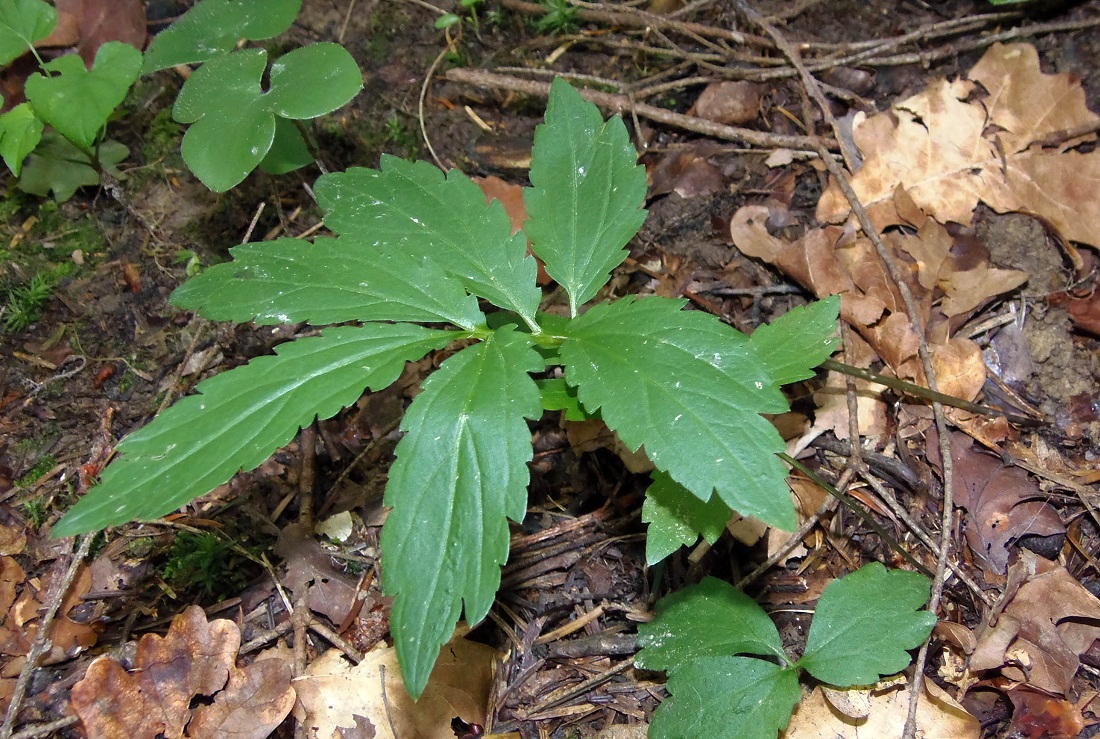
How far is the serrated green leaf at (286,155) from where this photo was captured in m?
3.08

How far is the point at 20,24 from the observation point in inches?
122

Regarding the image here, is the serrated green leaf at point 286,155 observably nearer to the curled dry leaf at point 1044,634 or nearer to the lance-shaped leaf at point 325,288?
the lance-shaped leaf at point 325,288

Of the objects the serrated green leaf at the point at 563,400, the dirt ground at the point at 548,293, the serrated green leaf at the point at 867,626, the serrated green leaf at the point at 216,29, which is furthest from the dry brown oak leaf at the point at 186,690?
the serrated green leaf at the point at 216,29

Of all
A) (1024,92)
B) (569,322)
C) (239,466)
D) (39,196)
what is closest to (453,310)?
(569,322)

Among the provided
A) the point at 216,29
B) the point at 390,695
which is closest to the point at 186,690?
the point at 390,695

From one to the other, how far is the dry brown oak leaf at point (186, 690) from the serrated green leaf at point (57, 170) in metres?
2.07

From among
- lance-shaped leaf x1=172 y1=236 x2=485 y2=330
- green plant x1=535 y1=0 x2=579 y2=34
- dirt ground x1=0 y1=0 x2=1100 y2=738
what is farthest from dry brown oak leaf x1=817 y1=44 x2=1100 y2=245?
lance-shaped leaf x1=172 y1=236 x2=485 y2=330

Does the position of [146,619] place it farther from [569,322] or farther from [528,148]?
[528,148]

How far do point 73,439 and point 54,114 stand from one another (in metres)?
1.29

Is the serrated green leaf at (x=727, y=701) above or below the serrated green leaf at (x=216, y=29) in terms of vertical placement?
below

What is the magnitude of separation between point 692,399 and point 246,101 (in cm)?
213

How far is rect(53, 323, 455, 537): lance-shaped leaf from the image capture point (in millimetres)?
1755

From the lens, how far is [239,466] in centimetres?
180

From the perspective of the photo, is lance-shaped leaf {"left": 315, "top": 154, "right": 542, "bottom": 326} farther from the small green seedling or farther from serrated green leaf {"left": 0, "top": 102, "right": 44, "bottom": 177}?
serrated green leaf {"left": 0, "top": 102, "right": 44, "bottom": 177}
